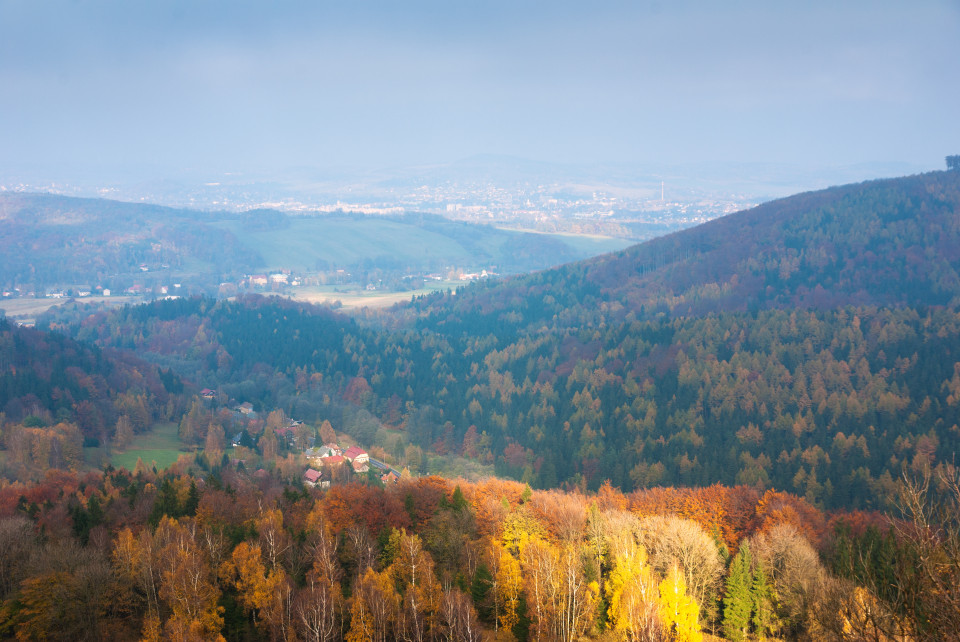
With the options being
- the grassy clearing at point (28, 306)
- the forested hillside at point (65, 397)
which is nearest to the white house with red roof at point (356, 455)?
the forested hillside at point (65, 397)

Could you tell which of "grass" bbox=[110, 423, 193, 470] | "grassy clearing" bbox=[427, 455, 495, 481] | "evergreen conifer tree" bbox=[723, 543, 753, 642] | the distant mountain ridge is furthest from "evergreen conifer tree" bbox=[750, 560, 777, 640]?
the distant mountain ridge

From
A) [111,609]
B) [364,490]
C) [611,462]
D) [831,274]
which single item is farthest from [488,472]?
[831,274]

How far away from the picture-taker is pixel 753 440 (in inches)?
3150

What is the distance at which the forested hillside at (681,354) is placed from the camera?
255ft

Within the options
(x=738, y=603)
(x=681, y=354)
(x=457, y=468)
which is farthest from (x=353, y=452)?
(x=738, y=603)

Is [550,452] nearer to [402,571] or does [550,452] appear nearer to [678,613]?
[402,571]

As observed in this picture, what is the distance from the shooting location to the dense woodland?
30.6 meters

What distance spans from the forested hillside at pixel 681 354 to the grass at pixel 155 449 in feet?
61.6

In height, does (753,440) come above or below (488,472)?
above

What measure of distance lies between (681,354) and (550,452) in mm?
26775

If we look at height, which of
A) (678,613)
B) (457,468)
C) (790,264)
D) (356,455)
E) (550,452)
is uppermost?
(790,264)

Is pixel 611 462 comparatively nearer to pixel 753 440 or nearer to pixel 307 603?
pixel 753 440

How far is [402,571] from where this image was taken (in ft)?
114

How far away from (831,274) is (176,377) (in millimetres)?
124135
